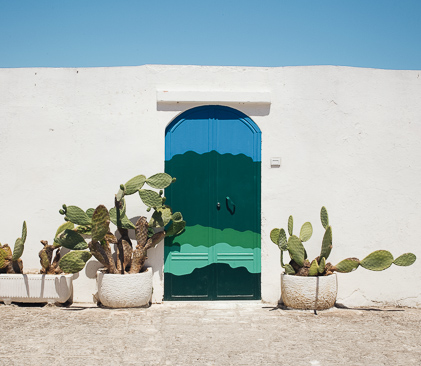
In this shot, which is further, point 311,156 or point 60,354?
→ point 311,156

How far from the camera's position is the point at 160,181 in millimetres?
5461

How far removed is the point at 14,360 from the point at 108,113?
295cm

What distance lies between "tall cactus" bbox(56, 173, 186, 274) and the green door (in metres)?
0.32

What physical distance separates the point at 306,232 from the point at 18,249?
3168 millimetres

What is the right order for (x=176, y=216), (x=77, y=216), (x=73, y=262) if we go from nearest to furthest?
(x=73, y=262), (x=77, y=216), (x=176, y=216)

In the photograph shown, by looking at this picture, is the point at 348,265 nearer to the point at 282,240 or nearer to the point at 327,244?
the point at 327,244

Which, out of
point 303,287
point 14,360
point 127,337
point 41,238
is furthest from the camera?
point 41,238

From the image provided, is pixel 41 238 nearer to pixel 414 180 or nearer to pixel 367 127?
pixel 367 127

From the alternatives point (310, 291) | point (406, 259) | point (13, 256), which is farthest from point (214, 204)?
point (13, 256)

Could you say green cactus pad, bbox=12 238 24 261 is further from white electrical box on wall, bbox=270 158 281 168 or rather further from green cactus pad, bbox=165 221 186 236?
white electrical box on wall, bbox=270 158 281 168

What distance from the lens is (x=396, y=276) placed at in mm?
5863

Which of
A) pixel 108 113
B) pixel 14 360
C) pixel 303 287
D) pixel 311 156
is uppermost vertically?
pixel 108 113

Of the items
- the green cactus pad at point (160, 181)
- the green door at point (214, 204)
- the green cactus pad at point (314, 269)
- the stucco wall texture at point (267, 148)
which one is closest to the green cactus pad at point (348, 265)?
the green cactus pad at point (314, 269)

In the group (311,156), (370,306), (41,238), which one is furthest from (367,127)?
(41,238)
